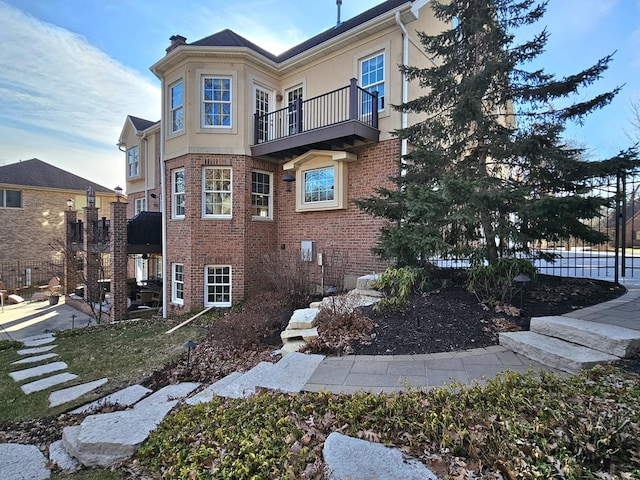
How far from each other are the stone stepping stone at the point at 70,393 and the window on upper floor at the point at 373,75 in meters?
8.51

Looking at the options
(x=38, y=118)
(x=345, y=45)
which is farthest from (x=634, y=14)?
(x=38, y=118)

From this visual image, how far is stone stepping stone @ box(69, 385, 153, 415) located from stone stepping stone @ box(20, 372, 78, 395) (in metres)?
1.56

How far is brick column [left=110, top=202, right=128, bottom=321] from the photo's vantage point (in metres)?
11.1

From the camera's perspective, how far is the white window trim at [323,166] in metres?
9.05

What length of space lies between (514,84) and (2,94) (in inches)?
630

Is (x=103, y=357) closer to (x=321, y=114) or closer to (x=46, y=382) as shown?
(x=46, y=382)

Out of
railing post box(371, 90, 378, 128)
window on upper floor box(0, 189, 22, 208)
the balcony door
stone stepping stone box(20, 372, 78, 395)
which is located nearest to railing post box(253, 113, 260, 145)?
the balcony door

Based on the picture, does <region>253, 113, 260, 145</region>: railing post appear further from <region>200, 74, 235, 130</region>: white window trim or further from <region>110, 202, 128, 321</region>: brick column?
<region>110, 202, 128, 321</region>: brick column

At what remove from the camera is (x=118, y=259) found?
1124cm

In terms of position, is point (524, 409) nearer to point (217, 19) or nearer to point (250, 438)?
point (250, 438)

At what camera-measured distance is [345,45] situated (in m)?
Answer: 9.27

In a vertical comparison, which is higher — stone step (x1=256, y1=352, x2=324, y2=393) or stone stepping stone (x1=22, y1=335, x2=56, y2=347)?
stone step (x1=256, y1=352, x2=324, y2=393)

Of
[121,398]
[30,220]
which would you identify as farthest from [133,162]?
[121,398]

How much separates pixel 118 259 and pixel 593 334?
12675 millimetres
